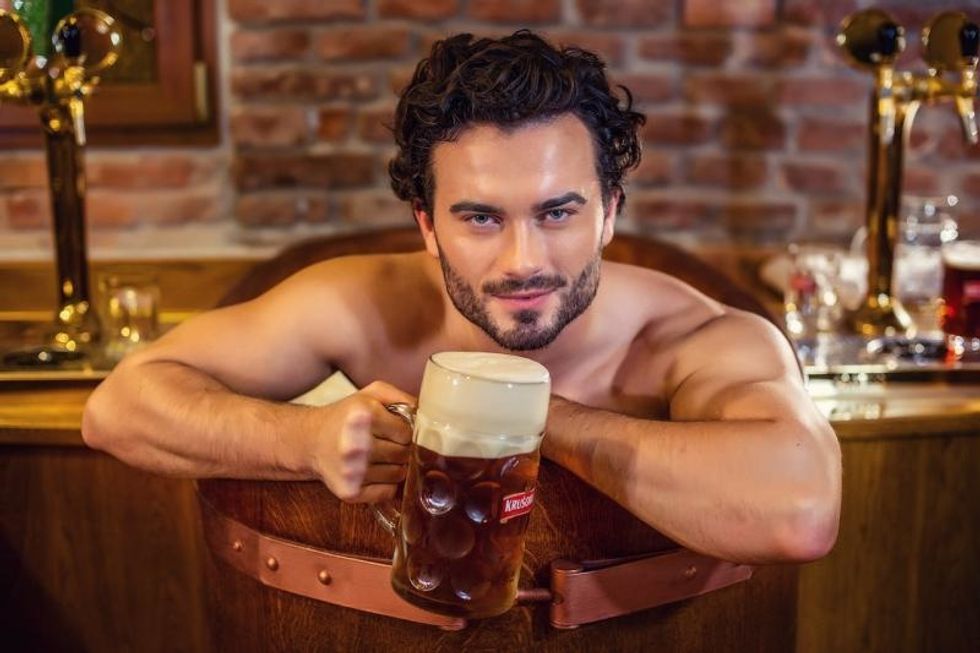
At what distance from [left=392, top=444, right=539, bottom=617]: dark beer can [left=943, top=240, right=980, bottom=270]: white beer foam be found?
1.16 m

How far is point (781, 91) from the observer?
8.31 feet

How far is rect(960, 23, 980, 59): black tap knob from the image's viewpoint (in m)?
1.91

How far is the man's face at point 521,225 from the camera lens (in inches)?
57.5

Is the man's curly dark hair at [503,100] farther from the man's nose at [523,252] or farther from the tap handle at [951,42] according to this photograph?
the tap handle at [951,42]

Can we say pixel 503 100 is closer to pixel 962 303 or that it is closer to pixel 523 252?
pixel 523 252

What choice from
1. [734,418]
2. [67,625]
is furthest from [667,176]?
[67,625]

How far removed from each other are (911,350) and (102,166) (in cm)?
155

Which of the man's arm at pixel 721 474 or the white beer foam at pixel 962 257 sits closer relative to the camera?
the man's arm at pixel 721 474

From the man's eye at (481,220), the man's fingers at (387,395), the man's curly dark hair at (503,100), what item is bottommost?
the man's fingers at (387,395)

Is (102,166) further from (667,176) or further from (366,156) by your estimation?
(667,176)

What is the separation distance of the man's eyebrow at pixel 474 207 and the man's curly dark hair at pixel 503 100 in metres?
0.09

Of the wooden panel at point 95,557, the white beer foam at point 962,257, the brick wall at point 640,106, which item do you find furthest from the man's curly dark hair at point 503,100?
the brick wall at point 640,106

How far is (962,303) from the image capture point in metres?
2.06

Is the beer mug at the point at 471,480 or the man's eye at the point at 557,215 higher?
the man's eye at the point at 557,215
